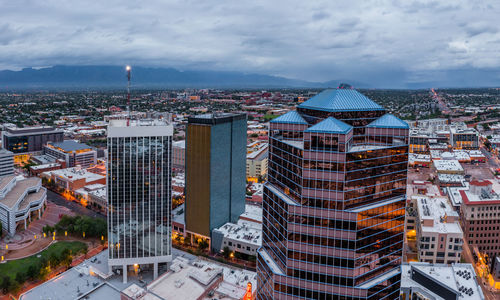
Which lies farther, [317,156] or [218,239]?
[218,239]

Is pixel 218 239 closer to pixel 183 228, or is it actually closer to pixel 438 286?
pixel 183 228

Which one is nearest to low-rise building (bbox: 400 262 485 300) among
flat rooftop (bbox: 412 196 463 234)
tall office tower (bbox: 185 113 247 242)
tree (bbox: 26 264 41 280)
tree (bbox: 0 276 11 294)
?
flat rooftop (bbox: 412 196 463 234)

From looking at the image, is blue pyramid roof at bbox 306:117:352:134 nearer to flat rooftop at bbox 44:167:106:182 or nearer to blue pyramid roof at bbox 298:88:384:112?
blue pyramid roof at bbox 298:88:384:112

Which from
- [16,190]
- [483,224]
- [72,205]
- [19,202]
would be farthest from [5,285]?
[483,224]

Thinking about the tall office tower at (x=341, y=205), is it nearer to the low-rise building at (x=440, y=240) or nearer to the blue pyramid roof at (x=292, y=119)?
the blue pyramid roof at (x=292, y=119)

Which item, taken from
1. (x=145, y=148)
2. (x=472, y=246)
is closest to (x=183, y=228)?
(x=145, y=148)

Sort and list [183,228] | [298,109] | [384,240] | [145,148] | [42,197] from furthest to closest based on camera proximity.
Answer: [42,197] < [183,228] < [145,148] < [298,109] < [384,240]
